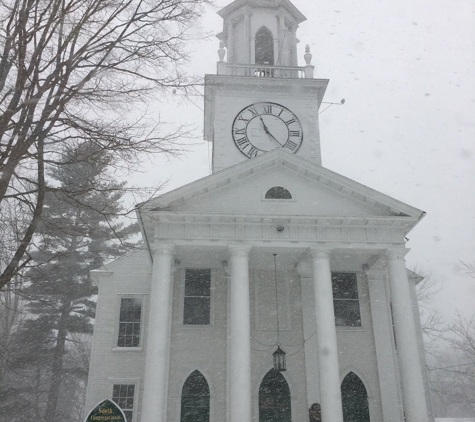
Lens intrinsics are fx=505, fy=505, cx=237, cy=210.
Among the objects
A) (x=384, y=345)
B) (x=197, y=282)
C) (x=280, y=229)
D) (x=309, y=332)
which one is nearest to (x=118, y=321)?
(x=197, y=282)

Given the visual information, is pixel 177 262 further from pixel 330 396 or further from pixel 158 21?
pixel 158 21

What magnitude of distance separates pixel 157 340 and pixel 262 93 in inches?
529

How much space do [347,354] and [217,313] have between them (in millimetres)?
4716

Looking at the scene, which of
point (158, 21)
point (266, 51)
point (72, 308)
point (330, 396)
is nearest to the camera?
point (158, 21)

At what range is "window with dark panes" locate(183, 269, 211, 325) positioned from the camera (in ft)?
58.0

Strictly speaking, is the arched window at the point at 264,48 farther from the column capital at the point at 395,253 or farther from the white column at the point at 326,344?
the white column at the point at 326,344

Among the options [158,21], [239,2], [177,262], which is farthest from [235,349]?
[239,2]

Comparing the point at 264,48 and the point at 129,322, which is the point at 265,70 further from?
the point at 129,322

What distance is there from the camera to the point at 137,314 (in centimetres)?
1944

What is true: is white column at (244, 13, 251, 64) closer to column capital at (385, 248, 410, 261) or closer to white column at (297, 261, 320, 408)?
white column at (297, 261, 320, 408)

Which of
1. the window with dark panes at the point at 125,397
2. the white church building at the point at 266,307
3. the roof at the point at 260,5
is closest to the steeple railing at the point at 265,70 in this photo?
the roof at the point at 260,5

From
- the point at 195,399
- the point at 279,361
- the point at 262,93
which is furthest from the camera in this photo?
the point at 262,93

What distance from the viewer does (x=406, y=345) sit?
15.0m

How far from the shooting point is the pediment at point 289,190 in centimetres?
1628
